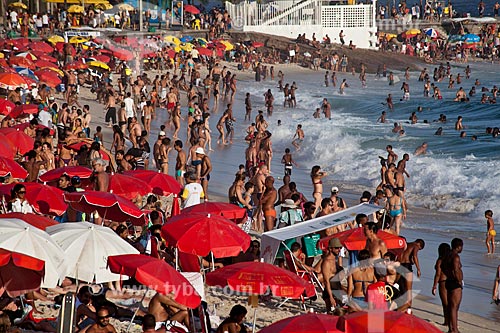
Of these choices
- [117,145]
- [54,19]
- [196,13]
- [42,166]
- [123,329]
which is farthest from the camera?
[196,13]

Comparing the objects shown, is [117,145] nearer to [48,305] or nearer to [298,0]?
[48,305]

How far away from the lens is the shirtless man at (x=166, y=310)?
8312 millimetres

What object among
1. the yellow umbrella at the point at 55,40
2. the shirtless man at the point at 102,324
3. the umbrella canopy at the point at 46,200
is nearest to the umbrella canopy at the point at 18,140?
the umbrella canopy at the point at 46,200

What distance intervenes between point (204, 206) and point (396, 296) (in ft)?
7.83

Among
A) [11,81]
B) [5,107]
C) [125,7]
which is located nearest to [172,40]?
[125,7]

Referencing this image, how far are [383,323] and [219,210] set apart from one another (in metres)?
4.73

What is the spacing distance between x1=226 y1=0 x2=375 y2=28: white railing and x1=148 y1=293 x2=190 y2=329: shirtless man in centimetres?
4133

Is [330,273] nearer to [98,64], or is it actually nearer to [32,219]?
[32,219]

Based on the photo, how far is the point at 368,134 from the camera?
96.5ft

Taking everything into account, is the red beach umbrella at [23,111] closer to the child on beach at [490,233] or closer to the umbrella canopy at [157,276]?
the child on beach at [490,233]

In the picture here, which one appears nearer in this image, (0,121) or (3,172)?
(3,172)

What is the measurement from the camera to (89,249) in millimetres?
8336

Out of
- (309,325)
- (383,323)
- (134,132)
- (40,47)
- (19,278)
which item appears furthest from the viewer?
(40,47)

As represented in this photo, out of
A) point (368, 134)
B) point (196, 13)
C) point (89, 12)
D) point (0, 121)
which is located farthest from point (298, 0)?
point (0, 121)
